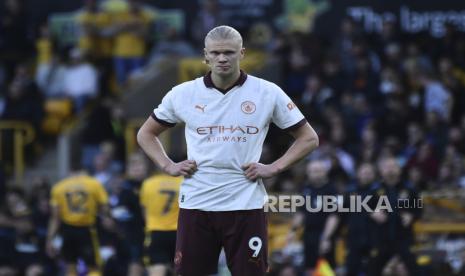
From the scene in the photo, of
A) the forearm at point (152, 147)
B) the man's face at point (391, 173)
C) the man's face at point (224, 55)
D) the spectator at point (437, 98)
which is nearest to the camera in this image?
the man's face at point (224, 55)

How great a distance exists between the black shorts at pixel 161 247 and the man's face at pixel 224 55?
5.43 m

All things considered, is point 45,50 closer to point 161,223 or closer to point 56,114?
point 56,114

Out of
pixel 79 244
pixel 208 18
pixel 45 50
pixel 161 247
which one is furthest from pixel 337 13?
pixel 161 247

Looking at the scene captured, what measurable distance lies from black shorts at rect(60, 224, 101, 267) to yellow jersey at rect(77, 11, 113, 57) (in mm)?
5802

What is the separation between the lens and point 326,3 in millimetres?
20391

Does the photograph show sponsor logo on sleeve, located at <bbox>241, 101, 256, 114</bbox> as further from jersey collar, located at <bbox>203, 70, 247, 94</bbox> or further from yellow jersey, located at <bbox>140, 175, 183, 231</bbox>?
yellow jersey, located at <bbox>140, 175, 183, 231</bbox>

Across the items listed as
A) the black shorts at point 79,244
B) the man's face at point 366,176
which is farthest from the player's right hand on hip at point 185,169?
the black shorts at point 79,244

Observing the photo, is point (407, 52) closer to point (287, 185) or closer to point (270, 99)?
point (287, 185)

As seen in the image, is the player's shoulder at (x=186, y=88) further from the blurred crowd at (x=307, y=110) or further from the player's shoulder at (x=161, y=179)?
the blurred crowd at (x=307, y=110)

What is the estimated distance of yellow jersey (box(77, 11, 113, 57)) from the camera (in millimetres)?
20750

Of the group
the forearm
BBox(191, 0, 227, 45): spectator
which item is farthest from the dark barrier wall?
the forearm

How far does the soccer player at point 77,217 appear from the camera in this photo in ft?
49.7

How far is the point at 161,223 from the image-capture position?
13.5 m

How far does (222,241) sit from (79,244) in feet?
24.2
